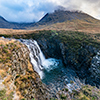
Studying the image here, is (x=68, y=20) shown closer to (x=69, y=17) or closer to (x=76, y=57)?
(x=69, y=17)

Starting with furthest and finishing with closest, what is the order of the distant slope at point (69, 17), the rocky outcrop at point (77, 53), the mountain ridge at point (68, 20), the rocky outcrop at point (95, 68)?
the distant slope at point (69, 17)
the mountain ridge at point (68, 20)
the rocky outcrop at point (77, 53)
the rocky outcrop at point (95, 68)

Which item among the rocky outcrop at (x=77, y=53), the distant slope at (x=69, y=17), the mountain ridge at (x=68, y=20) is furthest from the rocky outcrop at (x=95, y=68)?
the distant slope at (x=69, y=17)

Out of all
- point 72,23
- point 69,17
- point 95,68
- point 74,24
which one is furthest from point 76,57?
point 69,17

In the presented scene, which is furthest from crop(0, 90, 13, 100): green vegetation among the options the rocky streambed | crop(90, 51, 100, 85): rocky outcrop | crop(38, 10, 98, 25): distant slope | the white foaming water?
crop(38, 10, 98, 25): distant slope

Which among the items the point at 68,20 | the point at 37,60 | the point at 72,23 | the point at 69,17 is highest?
the point at 69,17

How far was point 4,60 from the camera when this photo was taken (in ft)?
39.0

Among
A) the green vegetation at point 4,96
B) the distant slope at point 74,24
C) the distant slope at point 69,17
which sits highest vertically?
the distant slope at point 69,17

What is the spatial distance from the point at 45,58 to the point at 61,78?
14.6m

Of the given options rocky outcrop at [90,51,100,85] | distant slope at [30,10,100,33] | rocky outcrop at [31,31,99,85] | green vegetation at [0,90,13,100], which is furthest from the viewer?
distant slope at [30,10,100,33]

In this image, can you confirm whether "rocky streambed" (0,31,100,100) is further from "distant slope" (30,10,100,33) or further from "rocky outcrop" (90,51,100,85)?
"distant slope" (30,10,100,33)

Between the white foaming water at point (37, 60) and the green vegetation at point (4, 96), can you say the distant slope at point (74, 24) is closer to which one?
the white foaming water at point (37, 60)

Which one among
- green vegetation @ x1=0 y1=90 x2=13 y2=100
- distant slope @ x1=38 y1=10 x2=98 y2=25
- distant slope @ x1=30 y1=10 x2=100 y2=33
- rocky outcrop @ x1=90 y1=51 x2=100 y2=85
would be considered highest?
distant slope @ x1=38 y1=10 x2=98 y2=25

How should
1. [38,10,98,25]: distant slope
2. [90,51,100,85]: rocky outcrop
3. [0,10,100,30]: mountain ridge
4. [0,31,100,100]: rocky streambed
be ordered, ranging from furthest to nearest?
[38,10,98,25]: distant slope, [0,10,100,30]: mountain ridge, [90,51,100,85]: rocky outcrop, [0,31,100,100]: rocky streambed

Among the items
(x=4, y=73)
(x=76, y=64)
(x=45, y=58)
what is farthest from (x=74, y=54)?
(x=4, y=73)
